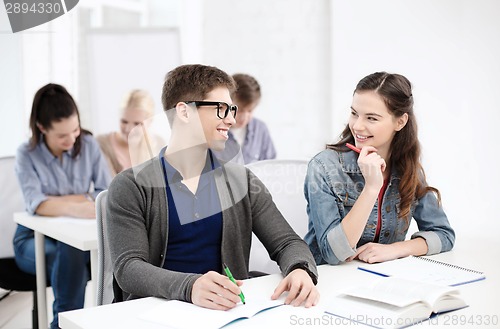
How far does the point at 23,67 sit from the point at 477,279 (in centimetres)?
289

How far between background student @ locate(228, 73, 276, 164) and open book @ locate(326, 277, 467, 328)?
5.84 feet

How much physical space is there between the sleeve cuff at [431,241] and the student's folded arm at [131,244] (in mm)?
705

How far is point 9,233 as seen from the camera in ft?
7.90

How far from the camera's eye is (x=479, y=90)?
3.12 meters

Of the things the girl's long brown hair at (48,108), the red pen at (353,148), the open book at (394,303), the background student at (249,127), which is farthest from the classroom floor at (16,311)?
the open book at (394,303)

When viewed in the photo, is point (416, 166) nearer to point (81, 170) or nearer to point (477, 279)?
point (477, 279)

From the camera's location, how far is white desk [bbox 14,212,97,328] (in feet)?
6.60

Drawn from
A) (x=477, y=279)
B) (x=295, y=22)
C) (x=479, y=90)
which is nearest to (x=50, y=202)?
(x=477, y=279)

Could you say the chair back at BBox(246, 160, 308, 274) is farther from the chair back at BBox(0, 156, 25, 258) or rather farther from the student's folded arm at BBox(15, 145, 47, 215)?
the chair back at BBox(0, 156, 25, 258)

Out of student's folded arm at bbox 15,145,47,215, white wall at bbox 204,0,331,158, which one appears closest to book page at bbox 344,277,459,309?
student's folded arm at bbox 15,145,47,215

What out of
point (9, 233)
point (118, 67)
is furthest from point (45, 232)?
point (118, 67)

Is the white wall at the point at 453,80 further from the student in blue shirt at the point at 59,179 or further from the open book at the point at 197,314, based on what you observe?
the open book at the point at 197,314

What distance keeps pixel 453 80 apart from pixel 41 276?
2.23 m

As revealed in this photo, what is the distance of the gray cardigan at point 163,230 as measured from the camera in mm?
1303
